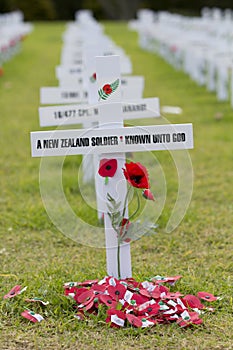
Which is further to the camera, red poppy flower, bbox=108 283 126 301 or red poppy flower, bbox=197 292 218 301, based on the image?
red poppy flower, bbox=197 292 218 301

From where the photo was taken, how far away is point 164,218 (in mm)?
4219

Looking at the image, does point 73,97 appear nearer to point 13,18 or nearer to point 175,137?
point 175,137

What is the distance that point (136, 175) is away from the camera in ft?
9.40

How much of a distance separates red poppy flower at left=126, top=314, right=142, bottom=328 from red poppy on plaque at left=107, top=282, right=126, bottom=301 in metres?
0.11

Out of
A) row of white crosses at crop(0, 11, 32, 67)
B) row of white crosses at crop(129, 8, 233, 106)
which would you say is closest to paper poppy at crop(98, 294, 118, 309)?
row of white crosses at crop(129, 8, 233, 106)

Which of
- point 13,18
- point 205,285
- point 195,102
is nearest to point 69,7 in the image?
point 13,18

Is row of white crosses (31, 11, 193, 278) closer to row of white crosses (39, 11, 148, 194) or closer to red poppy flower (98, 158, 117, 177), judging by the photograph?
red poppy flower (98, 158, 117, 177)

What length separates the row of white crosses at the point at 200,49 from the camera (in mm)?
8758

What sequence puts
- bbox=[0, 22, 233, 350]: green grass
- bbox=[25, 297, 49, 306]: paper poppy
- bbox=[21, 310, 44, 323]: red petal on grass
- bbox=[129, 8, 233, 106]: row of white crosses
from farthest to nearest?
bbox=[129, 8, 233, 106]: row of white crosses
bbox=[25, 297, 49, 306]: paper poppy
bbox=[21, 310, 44, 323]: red petal on grass
bbox=[0, 22, 233, 350]: green grass

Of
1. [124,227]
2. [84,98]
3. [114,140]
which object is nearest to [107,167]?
[114,140]

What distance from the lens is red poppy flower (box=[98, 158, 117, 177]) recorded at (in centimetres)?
292

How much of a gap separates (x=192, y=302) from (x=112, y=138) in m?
0.76

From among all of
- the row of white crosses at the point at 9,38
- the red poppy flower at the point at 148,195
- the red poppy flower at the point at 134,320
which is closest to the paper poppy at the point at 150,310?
the red poppy flower at the point at 134,320

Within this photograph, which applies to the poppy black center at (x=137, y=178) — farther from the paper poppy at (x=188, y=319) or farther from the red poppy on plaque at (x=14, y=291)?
the red poppy on plaque at (x=14, y=291)
